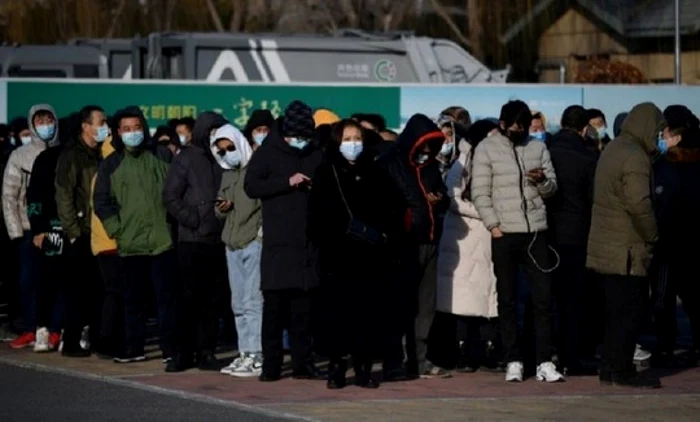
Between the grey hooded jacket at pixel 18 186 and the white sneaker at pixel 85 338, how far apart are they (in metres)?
1.31

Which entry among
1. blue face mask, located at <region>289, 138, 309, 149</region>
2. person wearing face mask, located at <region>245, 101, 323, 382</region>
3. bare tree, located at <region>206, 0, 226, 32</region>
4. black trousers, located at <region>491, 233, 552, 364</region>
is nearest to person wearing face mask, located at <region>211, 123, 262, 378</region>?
person wearing face mask, located at <region>245, 101, 323, 382</region>

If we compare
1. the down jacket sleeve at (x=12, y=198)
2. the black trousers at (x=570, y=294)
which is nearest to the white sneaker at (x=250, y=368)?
the black trousers at (x=570, y=294)

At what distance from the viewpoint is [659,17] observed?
4441 centimetres

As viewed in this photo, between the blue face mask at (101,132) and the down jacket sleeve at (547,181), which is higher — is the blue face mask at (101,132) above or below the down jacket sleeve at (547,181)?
above

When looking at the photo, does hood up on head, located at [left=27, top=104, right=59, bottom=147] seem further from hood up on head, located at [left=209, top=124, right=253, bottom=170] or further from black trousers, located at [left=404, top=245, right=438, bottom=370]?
black trousers, located at [left=404, top=245, right=438, bottom=370]

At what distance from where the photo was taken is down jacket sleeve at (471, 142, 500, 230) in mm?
14734

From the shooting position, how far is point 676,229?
1616 cm

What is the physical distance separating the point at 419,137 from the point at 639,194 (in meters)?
1.72

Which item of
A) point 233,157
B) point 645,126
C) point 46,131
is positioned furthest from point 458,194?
point 46,131

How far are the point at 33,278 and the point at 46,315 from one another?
880 millimetres

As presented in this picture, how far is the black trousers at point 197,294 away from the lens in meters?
15.4

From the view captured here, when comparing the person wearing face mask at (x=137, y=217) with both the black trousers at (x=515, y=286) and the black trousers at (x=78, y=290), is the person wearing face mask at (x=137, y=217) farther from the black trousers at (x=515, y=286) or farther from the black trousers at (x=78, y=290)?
the black trousers at (x=515, y=286)

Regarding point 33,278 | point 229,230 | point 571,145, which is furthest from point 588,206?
point 33,278

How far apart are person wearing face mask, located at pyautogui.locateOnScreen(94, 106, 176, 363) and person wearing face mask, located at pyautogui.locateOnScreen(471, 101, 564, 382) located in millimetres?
2646
